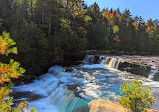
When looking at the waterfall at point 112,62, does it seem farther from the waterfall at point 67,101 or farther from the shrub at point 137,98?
the shrub at point 137,98

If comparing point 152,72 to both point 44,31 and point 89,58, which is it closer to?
point 89,58

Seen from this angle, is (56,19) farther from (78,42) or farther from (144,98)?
(144,98)

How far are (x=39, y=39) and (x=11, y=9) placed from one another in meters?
10.4

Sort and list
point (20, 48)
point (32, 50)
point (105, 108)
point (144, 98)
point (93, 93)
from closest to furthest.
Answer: point (144, 98)
point (105, 108)
point (93, 93)
point (20, 48)
point (32, 50)

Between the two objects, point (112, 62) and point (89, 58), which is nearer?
point (112, 62)

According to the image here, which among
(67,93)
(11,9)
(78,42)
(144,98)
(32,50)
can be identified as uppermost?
(11,9)

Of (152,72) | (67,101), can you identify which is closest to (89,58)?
(152,72)

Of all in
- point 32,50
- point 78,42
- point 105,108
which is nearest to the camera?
point 105,108

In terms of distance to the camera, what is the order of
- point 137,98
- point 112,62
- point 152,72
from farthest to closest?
1. point 112,62
2. point 152,72
3. point 137,98

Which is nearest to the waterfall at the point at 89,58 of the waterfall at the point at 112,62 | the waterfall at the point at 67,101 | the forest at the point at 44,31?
the forest at the point at 44,31

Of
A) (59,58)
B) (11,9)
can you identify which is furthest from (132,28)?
(11,9)

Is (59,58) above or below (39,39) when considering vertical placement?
below

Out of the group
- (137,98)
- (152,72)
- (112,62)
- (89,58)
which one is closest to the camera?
(137,98)

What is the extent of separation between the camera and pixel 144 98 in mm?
4504
